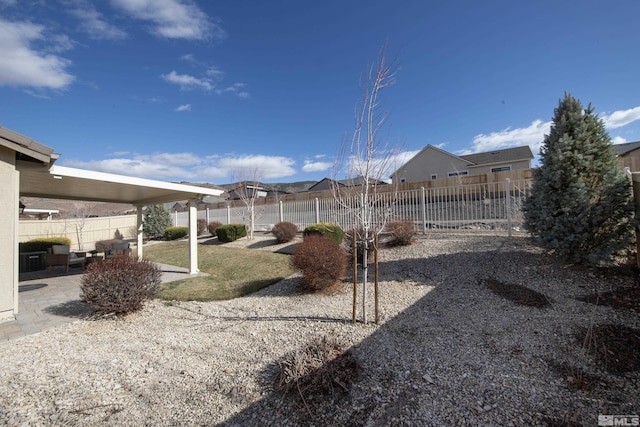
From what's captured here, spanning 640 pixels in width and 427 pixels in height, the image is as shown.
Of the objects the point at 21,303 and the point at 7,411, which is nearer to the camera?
the point at 7,411

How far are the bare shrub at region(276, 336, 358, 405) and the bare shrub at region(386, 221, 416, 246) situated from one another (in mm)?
5831

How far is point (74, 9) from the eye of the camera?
6.78 metres

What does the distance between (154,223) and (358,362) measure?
21.8m

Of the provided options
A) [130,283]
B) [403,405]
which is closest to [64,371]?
[130,283]

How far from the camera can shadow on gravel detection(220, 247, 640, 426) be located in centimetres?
234

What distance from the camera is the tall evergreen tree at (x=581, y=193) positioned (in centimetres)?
482

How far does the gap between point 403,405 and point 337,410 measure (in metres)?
0.59

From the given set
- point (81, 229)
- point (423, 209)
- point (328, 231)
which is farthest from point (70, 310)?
point (81, 229)

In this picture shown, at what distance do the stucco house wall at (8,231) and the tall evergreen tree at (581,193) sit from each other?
9397 millimetres

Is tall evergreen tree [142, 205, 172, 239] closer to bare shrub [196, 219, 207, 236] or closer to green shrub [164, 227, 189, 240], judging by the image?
green shrub [164, 227, 189, 240]

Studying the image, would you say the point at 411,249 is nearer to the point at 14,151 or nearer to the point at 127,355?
the point at 127,355

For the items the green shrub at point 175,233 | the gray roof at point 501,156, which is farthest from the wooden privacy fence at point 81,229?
the gray roof at point 501,156

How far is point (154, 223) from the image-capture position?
68.0ft

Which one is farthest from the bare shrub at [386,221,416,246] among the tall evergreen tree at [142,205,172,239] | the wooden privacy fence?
the tall evergreen tree at [142,205,172,239]
